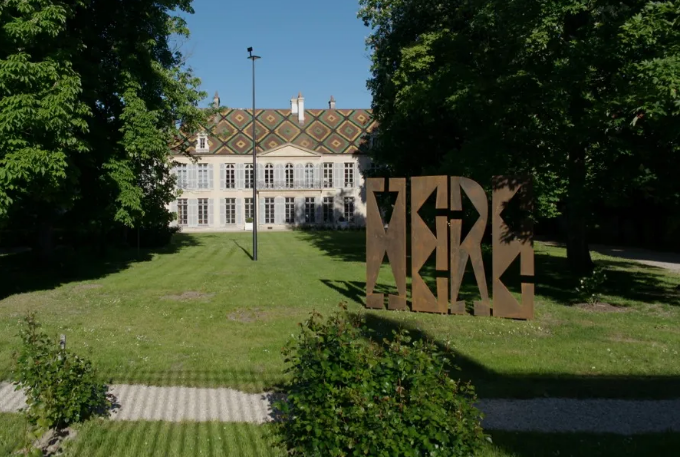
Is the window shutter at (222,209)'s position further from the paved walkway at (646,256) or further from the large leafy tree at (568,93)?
the large leafy tree at (568,93)

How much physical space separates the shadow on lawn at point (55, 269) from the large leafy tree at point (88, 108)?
3.65 feet

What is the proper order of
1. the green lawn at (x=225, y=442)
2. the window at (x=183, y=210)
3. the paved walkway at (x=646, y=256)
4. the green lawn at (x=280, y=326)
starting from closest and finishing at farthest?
the green lawn at (x=225, y=442) → the green lawn at (x=280, y=326) → the paved walkway at (x=646, y=256) → the window at (x=183, y=210)

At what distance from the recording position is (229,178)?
164 ft

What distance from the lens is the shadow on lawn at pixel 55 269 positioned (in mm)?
16281

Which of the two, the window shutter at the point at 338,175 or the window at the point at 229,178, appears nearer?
the window at the point at 229,178

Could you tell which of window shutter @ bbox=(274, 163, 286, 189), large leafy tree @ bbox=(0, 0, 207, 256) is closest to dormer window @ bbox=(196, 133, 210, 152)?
window shutter @ bbox=(274, 163, 286, 189)

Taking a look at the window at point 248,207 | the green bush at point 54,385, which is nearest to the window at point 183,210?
the window at point 248,207

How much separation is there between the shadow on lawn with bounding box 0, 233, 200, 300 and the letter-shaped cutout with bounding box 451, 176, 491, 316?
1159 cm

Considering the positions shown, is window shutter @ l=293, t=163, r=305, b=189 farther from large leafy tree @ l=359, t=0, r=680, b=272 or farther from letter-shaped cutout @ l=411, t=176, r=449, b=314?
letter-shaped cutout @ l=411, t=176, r=449, b=314

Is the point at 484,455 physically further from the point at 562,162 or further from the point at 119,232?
the point at 119,232

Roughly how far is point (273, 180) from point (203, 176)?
20.8 feet

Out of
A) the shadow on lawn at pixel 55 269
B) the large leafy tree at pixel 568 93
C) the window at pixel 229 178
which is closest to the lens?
the large leafy tree at pixel 568 93

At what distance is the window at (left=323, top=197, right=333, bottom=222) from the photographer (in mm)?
50656

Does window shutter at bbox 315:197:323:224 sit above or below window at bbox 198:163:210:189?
below
